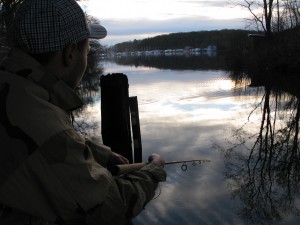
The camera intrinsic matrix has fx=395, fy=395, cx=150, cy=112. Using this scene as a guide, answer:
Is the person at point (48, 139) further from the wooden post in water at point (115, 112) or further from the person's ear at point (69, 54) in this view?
the wooden post in water at point (115, 112)

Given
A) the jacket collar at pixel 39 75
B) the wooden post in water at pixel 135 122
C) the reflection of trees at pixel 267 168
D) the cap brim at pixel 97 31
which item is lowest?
the reflection of trees at pixel 267 168

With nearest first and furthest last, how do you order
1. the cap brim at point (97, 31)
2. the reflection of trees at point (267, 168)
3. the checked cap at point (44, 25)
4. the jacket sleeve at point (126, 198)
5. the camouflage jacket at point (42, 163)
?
the camouflage jacket at point (42, 163) < the jacket sleeve at point (126, 198) < the checked cap at point (44, 25) < the cap brim at point (97, 31) < the reflection of trees at point (267, 168)

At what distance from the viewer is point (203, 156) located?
33.2ft

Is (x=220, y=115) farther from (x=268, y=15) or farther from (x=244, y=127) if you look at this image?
(x=268, y=15)

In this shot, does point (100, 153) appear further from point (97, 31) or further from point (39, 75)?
point (39, 75)

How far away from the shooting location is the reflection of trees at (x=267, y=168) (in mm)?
7039

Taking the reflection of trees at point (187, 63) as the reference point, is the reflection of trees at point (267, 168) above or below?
above

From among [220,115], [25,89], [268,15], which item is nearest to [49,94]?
[25,89]

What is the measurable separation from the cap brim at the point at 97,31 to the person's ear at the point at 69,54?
0.25 m

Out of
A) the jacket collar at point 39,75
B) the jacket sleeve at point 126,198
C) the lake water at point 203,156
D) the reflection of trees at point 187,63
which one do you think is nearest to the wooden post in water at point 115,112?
the lake water at point 203,156

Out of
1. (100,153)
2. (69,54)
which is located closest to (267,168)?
(100,153)

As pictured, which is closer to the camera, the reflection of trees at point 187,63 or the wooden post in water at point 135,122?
the wooden post in water at point 135,122

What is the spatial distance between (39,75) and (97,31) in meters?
0.62

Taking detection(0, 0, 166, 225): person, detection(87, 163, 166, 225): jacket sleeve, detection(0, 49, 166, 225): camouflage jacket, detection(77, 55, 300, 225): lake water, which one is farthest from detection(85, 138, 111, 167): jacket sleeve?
detection(77, 55, 300, 225): lake water
